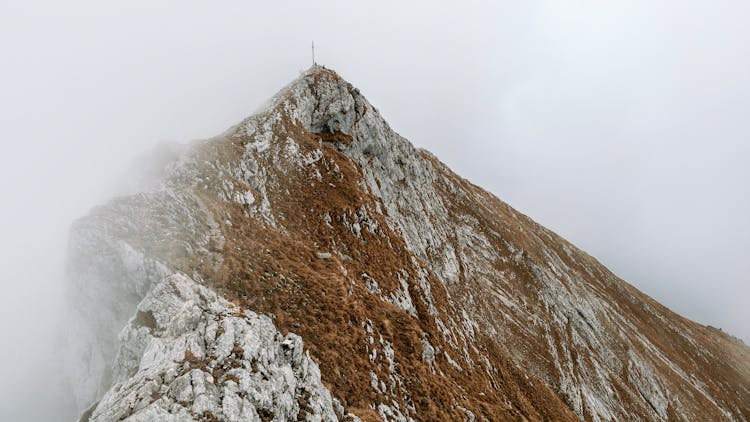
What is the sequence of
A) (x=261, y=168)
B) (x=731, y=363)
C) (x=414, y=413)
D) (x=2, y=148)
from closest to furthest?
(x=414, y=413) → (x=261, y=168) → (x=2, y=148) → (x=731, y=363)

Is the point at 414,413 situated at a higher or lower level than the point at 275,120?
lower

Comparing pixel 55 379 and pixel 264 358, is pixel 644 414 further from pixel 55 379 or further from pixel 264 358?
pixel 55 379

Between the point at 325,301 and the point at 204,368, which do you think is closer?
the point at 204,368

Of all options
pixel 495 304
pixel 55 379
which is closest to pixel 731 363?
pixel 495 304

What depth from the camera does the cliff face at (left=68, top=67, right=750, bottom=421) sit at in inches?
648

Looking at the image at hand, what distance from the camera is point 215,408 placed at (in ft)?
42.4

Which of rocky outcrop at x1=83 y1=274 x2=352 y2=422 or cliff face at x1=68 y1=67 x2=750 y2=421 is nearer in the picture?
rocky outcrop at x1=83 y1=274 x2=352 y2=422

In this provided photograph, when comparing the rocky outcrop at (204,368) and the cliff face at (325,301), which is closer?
the rocky outcrop at (204,368)

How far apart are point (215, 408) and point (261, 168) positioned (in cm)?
2948

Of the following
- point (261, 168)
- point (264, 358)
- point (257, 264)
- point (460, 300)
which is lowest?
point (264, 358)

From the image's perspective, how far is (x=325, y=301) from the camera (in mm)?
24797

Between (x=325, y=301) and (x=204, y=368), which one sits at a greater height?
(x=325, y=301)

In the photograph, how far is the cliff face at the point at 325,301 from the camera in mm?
16469

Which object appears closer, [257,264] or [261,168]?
[257,264]
